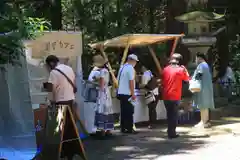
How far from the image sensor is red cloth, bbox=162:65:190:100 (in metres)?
9.78

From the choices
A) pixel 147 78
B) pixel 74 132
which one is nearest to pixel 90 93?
pixel 147 78

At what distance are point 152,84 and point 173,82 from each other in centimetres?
182

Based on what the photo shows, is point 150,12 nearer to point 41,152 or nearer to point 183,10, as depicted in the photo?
point 183,10

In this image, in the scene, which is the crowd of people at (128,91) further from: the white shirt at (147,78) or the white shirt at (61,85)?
the white shirt at (147,78)

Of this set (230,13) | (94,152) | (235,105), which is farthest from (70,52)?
(230,13)

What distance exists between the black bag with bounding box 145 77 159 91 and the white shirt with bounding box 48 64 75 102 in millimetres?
3333

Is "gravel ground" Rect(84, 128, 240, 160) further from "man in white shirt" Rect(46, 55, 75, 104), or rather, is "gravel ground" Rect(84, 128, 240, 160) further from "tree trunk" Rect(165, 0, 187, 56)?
"tree trunk" Rect(165, 0, 187, 56)

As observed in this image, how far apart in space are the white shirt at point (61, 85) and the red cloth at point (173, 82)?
2.20m

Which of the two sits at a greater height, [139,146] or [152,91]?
[152,91]

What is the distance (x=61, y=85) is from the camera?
852cm

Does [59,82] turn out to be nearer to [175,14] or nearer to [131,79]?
[131,79]

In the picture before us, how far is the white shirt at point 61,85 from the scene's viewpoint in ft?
27.8

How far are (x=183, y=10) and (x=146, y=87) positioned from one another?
494cm

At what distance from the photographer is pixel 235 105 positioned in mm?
14453
